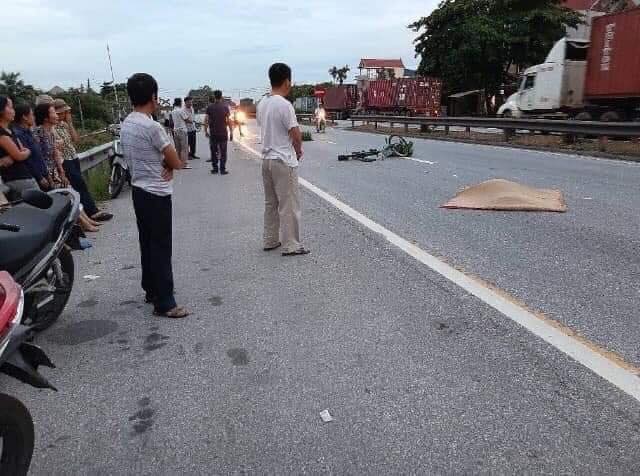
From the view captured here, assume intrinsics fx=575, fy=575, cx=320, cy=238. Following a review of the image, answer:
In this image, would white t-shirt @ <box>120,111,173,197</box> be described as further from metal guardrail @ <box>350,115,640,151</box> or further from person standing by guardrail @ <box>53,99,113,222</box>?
metal guardrail @ <box>350,115,640,151</box>

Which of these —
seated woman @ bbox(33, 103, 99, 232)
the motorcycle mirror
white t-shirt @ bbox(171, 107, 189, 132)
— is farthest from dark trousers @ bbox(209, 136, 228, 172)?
the motorcycle mirror

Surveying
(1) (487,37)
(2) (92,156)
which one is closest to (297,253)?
(2) (92,156)

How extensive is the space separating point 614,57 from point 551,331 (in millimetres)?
20610

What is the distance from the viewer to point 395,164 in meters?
13.9

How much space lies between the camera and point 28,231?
3445 mm

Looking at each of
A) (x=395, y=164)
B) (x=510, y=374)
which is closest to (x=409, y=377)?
(x=510, y=374)

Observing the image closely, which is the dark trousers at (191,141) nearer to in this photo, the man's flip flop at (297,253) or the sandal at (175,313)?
the man's flip flop at (297,253)

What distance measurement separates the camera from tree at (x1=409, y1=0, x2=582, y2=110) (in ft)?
128

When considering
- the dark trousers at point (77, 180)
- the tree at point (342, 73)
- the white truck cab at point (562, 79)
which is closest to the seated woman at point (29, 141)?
the dark trousers at point (77, 180)

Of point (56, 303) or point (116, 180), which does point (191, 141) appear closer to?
point (116, 180)

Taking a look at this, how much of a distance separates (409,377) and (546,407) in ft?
2.34

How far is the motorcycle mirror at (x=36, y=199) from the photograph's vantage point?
3.79 meters

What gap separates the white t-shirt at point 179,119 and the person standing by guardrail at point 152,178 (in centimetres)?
1150

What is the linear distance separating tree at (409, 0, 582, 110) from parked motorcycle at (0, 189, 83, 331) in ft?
129
